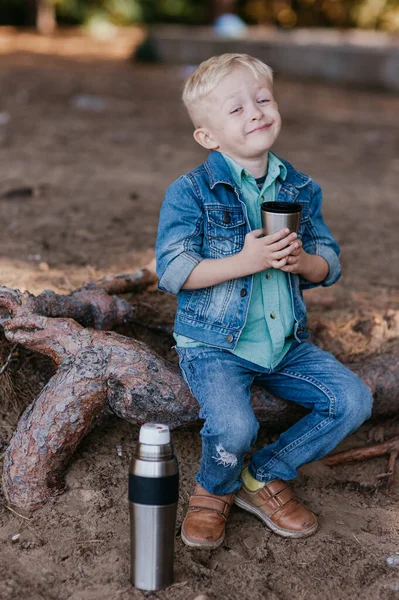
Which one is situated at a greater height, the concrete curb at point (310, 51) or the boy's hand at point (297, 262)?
the boy's hand at point (297, 262)

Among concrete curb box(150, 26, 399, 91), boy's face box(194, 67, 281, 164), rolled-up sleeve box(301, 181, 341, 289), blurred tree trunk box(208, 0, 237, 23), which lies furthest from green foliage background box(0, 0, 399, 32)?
boy's face box(194, 67, 281, 164)

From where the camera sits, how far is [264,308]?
2.76m

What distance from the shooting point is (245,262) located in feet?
8.45

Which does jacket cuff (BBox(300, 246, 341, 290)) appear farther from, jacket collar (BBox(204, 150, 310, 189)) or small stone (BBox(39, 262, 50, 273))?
small stone (BBox(39, 262, 50, 273))

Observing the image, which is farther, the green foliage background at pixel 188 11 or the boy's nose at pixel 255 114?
the green foliage background at pixel 188 11

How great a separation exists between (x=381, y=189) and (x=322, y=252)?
3744 millimetres

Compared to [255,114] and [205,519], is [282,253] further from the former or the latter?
[205,519]

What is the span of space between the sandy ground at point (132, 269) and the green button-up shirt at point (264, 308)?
0.48 m

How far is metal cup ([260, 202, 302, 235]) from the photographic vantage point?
8.09ft

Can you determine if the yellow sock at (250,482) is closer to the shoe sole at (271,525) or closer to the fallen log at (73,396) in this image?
the shoe sole at (271,525)

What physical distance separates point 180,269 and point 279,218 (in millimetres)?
407

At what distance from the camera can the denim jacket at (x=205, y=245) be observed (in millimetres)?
2680

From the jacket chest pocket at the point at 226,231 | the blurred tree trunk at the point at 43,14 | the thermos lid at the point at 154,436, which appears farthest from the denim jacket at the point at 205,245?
the blurred tree trunk at the point at 43,14

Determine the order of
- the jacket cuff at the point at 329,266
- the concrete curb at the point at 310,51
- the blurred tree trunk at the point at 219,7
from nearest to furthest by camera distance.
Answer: the jacket cuff at the point at 329,266 → the concrete curb at the point at 310,51 → the blurred tree trunk at the point at 219,7
